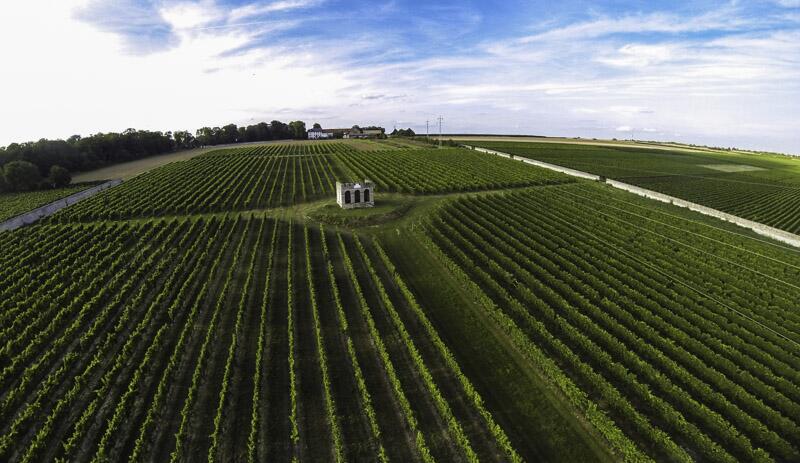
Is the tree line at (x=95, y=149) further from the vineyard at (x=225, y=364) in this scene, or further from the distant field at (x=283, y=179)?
the vineyard at (x=225, y=364)

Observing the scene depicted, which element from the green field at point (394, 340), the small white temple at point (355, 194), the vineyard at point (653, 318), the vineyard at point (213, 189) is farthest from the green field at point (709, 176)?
the vineyard at point (213, 189)

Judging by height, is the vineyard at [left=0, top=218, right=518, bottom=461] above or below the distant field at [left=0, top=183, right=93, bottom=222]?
below

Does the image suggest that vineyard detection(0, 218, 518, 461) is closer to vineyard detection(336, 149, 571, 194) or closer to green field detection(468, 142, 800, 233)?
vineyard detection(336, 149, 571, 194)

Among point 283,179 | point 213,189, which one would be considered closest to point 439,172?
point 283,179

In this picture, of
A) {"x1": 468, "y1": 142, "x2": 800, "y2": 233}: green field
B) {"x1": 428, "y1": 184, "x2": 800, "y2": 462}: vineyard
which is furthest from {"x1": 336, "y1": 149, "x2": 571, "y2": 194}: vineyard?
{"x1": 468, "y1": 142, "x2": 800, "y2": 233}: green field

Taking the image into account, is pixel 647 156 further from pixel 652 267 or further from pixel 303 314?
pixel 303 314

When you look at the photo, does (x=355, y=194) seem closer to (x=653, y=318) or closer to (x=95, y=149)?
(x=653, y=318)

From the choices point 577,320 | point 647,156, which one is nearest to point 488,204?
point 577,320

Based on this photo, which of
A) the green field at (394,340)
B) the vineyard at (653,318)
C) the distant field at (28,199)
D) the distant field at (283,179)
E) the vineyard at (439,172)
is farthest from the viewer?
the vineyard at (439,172)
